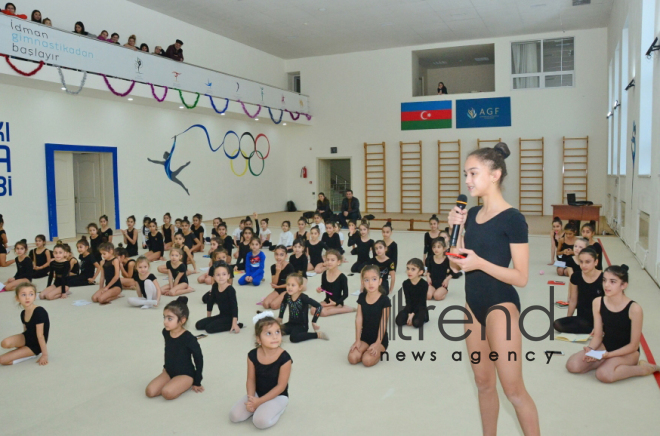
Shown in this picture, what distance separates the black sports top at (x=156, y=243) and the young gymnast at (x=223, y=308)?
4.92 meters

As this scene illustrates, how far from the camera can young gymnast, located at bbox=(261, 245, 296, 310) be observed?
628 cm

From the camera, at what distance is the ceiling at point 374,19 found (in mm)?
14031

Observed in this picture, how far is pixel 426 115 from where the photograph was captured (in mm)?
18172

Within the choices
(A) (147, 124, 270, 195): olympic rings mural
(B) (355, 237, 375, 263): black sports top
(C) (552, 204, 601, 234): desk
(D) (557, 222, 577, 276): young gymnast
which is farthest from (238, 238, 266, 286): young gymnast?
A: (A) (147, 124, 270, 195): olympic rings mural

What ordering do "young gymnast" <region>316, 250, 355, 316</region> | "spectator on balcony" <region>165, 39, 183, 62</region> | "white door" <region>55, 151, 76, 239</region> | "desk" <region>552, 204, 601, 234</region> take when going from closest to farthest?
"young gymnast" <region>316, 250, 355, 316</region>
"desk" <region>552, 204, 601, 234</region>
"white door" <region>55, 151, 76, 239</region>
"spectator on balcony" <region>165, 39, 183, 62</region>

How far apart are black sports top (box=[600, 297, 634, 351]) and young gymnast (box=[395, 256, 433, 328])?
1750 millimetres

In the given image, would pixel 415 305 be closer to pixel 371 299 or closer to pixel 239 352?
pixel 371 299

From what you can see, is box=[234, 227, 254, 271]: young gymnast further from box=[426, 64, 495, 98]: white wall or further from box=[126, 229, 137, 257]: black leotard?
box=[426, 64, 495, 98]: white wall

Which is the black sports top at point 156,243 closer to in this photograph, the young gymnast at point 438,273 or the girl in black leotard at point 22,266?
the girl in black leotard at point 22,266

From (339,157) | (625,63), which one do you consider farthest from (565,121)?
(339,157)

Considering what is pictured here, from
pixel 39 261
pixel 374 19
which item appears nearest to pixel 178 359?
pixel 39 261

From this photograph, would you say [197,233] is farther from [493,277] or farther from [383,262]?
[493,277]

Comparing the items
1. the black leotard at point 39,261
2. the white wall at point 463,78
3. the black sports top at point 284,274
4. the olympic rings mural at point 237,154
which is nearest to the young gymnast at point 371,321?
the black sports top at point 284,274

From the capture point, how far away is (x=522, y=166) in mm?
17078
